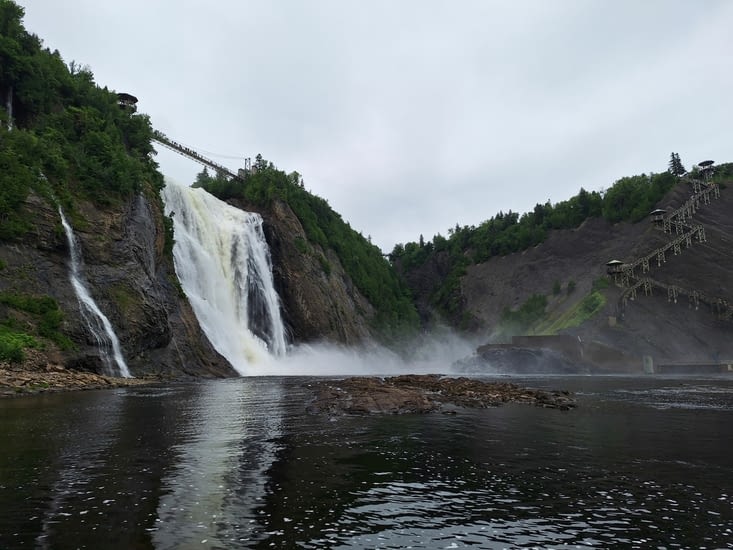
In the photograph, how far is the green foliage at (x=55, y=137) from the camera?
137 feet

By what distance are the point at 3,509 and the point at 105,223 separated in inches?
1698

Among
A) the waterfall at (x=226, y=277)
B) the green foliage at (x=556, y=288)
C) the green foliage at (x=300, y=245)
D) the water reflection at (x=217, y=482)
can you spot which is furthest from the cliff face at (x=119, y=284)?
the green foliage at (x=556, y=288)

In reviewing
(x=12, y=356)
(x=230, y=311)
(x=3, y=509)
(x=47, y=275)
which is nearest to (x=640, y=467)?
(x=3, y=509)

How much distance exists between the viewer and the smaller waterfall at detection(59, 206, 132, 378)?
127ft

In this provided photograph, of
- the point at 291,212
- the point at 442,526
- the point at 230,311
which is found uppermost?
the point at 291,212

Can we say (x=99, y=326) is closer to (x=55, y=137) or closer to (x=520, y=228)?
(x=55, y=137)

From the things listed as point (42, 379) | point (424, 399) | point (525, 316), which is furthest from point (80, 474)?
point (525, 316)

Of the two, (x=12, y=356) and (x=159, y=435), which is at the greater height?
(x=12, y=356)

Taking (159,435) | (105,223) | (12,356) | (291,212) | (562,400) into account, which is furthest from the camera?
(291,212)

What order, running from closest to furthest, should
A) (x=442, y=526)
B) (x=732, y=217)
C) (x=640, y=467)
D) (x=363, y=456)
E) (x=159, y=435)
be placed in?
(x=442, y=526)
(x=640, y=467)
(x=363, y=456)
(x=159, y=435)
(x=732, y=217)

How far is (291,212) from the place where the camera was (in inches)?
3787

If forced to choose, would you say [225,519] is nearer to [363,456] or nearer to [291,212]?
[363,456]

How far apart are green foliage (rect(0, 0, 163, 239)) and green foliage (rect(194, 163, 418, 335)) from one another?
98.2 feet

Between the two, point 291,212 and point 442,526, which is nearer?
point 442,526
